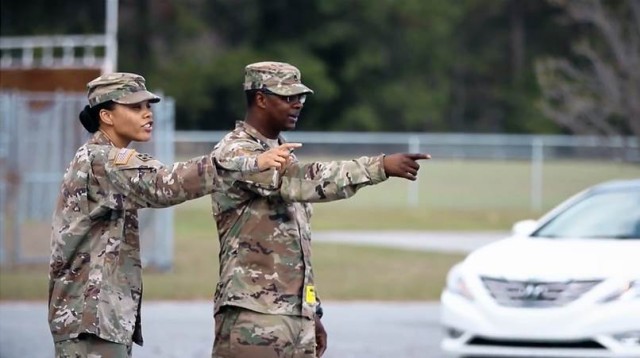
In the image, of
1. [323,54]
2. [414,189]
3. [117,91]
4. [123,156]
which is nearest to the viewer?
[123,156]

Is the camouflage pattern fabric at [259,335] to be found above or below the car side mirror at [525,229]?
above

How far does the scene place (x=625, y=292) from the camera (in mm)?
10688

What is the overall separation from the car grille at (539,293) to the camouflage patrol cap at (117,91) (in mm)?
4991

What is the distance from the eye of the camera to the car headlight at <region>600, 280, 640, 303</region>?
1065 centimetres

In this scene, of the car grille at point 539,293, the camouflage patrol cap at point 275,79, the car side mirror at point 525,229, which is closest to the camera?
the camouflage patrol cap at point 275,79

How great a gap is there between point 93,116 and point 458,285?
546 cm

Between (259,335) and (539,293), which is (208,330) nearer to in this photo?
(539,293)

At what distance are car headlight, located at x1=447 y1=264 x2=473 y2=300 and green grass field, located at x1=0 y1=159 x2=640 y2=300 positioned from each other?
20.2 feet

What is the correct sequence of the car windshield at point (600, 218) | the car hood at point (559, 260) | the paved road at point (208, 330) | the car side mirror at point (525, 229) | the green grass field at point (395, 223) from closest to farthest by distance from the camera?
1. the car hood at point (559, 260)
2. the car windshield at point (600, 218)
3. the car side mirror at point (525, 229)
4. the paved road at point (208, 330)
5. the green grass field at point (395, 223)

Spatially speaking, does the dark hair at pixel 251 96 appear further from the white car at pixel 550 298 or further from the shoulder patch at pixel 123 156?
the white car at pixel 550 298

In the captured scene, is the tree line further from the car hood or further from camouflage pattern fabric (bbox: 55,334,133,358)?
camouflage pattern fabric (bbox: 55,334,133,358)

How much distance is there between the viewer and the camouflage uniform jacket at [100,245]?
6.29 meters

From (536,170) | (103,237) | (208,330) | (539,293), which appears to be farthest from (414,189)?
(103,237)

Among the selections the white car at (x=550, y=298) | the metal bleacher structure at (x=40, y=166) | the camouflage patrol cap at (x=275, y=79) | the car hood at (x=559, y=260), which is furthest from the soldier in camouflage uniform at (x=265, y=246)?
the metal bleacher structure at (x=40, y=166)
